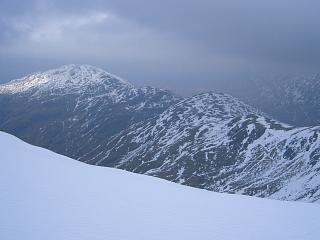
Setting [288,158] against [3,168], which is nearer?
[3,168]

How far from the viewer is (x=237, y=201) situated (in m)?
21.0

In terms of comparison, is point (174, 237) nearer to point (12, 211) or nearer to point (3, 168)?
point (12, 211)

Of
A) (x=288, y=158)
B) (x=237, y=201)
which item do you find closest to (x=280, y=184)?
(x=288, y=158)

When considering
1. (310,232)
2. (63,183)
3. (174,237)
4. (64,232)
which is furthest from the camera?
(63,183)

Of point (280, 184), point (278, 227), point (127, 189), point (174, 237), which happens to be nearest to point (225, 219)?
point (278, 227)

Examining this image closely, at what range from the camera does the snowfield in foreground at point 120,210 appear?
49.2 feet

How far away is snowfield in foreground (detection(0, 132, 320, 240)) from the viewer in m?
15.0

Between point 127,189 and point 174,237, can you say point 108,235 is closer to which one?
point 174,237

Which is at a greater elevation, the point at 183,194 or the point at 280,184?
the point at 183,194

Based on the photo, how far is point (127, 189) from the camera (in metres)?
20.6

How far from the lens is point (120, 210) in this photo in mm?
17469

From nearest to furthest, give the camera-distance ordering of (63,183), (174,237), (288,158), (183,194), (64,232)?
(64,232)
(174,237)
(63,183)
(183,194)
(288,158)

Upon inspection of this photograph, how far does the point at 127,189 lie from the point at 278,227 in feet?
25.8

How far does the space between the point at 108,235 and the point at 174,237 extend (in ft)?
8.72
